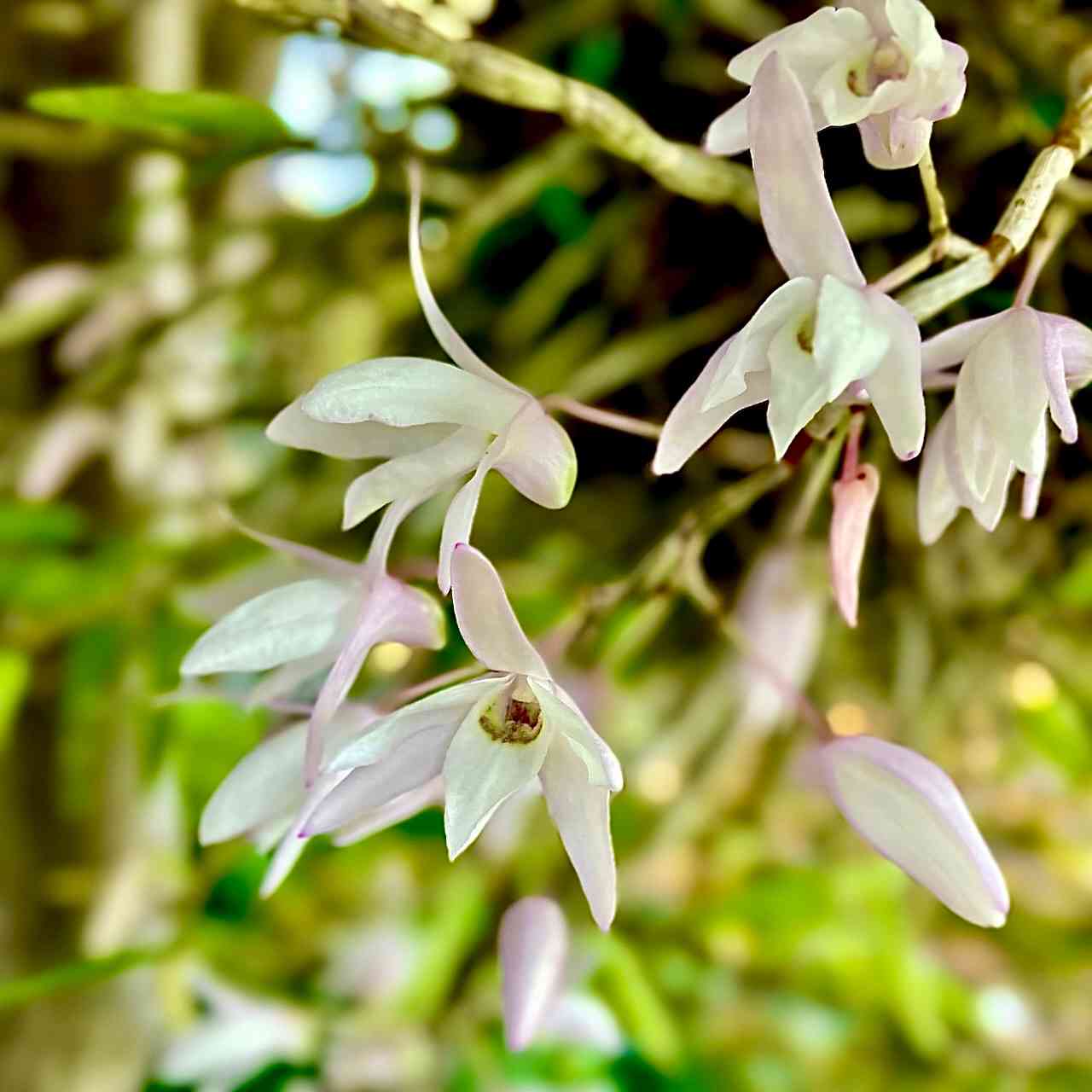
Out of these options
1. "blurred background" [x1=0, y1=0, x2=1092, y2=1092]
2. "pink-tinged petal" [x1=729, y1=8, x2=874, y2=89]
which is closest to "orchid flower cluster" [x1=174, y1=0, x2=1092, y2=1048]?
"pink-tinged petal" [x1=729, y1=8, x2=874, y2=89]

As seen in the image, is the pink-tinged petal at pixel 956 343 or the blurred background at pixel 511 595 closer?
the pink-tinged petal at pixel 956 343

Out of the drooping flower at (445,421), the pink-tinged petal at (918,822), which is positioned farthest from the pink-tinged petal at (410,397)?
the pink-tinged petal at (918,822)

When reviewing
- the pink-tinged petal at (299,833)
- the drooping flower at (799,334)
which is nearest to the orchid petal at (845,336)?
the drooping flower at (799,334)

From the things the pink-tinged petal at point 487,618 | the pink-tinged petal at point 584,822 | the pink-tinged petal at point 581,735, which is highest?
the pink-tinged petal at point 487,618

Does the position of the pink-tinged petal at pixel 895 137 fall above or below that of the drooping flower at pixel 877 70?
below

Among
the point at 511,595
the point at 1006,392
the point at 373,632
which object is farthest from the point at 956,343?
the point at 511,595

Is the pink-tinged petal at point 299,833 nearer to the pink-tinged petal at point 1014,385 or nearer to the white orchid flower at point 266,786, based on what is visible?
the white orchid flower at point 266,786

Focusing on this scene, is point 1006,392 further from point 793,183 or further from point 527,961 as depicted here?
point 527,961
